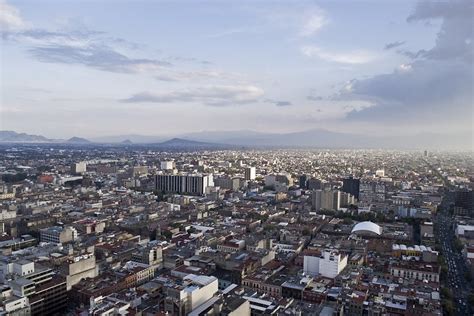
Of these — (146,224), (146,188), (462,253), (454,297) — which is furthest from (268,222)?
(146,188)

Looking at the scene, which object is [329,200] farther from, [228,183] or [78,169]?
[78,169]

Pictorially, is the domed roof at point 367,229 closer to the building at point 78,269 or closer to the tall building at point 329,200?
the tall building at point 329,200

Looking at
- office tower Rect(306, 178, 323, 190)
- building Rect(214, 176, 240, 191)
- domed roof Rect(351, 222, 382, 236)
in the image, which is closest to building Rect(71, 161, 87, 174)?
building Rect(214, 176, 240, 191)

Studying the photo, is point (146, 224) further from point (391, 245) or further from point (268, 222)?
point (391, 245)

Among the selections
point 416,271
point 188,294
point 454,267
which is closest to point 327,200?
point 454,267

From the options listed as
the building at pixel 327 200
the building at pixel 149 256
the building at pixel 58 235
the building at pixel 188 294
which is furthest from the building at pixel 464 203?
the building at pixel 58 235

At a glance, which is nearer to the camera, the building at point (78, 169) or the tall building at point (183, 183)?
the tall building at point (183, 183)
